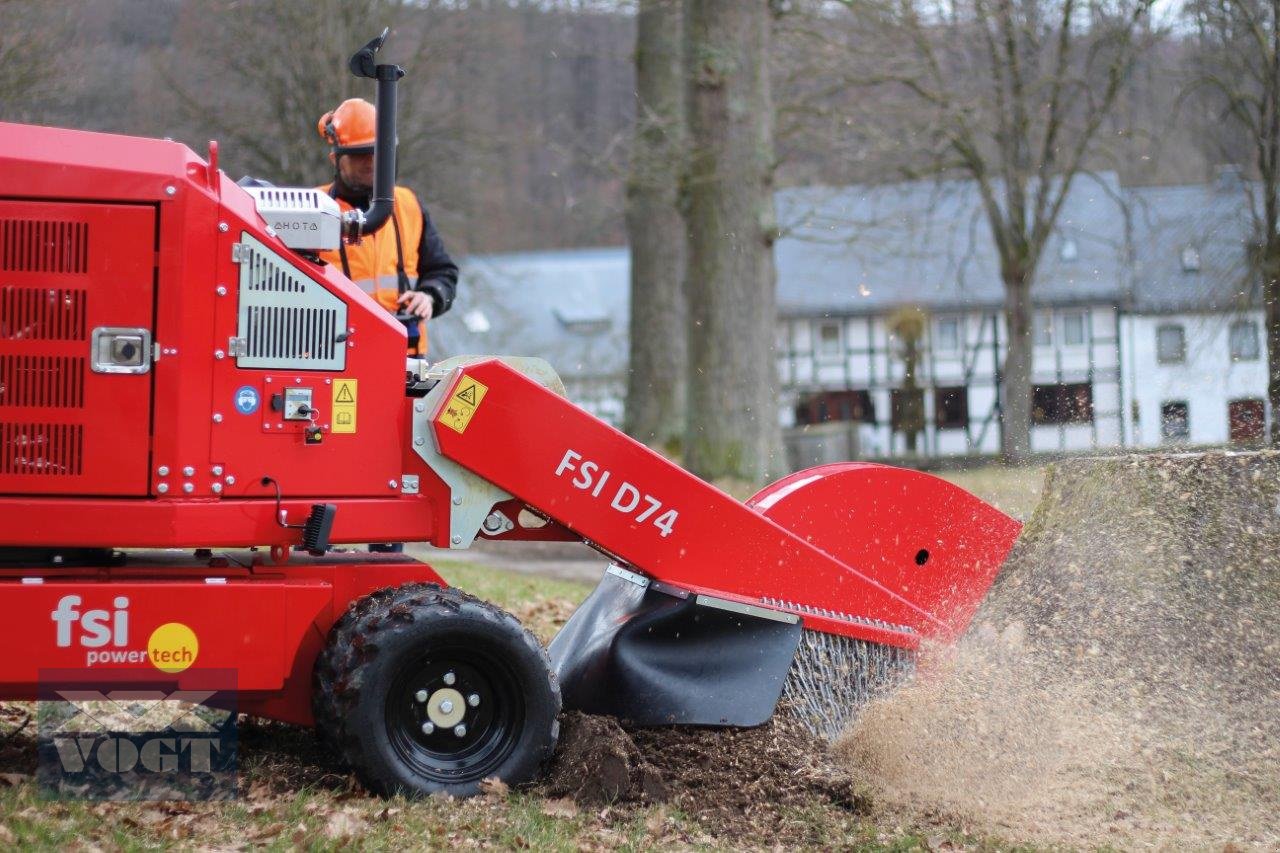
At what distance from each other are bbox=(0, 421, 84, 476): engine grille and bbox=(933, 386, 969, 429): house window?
38855 mm

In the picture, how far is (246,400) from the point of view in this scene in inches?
174

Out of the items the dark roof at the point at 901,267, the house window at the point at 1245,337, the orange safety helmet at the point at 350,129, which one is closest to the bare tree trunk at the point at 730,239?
the dark roof at the point at 901,267

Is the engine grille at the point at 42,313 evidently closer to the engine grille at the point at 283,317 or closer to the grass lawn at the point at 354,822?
the engine grille at the point at 283,317

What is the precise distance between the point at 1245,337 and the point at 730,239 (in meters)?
6.68

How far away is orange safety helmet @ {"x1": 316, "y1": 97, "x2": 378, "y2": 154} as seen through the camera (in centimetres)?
548

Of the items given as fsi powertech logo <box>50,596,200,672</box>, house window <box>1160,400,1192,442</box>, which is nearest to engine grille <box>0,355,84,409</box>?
fsi powertech logo <box>50,596,200,672</box>

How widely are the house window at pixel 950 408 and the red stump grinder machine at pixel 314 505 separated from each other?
3767 centimetres

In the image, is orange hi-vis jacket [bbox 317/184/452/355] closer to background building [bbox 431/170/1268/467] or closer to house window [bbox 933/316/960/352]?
background building [bbox 431/170/1268/467]

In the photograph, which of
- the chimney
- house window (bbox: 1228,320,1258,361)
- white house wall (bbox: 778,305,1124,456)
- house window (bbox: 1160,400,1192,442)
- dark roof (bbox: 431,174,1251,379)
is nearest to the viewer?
house window (bbox: 1160,400,1192,442)

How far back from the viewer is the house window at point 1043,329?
112ft

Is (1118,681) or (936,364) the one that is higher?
(936,364)

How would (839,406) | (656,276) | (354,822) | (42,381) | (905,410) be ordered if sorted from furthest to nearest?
(839,406), (905,410), (656,276), (42,381), (354,822)

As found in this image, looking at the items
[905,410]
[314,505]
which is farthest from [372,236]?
[905,410]

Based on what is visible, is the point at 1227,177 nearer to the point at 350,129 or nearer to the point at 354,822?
the point at 350,129
